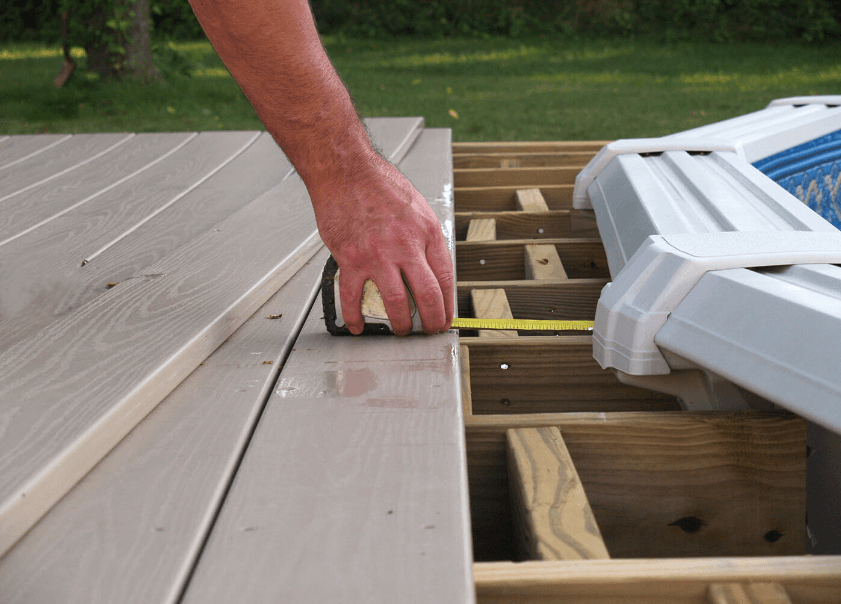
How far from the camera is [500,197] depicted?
2.71m

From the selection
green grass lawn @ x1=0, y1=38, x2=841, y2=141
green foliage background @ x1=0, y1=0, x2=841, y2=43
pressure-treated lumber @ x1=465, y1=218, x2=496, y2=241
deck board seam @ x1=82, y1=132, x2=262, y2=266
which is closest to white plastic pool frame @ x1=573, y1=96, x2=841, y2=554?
pressure-treated lumber @ x1=465, y1=218, x2=496, y2=241

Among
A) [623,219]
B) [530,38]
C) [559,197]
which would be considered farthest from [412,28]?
[623,219]

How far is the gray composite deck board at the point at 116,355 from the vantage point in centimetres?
83

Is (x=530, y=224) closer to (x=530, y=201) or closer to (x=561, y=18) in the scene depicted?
(x=530, y=201)

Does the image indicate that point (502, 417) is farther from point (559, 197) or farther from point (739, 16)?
point (739, 16)

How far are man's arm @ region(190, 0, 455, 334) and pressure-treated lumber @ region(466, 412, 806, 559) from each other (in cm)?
27

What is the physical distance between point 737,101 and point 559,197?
472cm

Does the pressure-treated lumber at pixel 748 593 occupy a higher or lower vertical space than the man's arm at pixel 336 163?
lower

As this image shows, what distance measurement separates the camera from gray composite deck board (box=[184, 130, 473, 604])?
27.3 inches

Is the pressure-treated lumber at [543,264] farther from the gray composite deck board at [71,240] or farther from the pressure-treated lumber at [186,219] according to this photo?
the gray composite deck board at [71,240]

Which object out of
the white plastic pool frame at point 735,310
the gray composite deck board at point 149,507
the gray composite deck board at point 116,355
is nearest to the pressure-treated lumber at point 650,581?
the white plastic pool frame at point 735,310

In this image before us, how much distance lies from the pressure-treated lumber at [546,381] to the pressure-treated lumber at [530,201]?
3.55ft

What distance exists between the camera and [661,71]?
28.8 ft

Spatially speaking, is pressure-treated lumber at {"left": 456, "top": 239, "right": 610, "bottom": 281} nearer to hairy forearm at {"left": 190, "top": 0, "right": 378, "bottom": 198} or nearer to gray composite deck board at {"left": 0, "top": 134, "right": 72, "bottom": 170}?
hairy forearm at {"left": 190, "top": 0, "right": 378, "bottom": 198}
